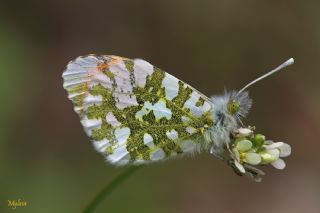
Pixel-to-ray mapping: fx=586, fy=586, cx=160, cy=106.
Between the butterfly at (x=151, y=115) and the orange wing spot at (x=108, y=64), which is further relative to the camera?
the orange wing spot at (x=108, y=64)

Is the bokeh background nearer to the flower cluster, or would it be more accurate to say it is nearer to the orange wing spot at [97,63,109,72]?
the orange wing spot at [97,63,109,72]

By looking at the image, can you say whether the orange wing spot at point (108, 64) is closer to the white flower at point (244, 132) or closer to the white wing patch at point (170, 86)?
the white wing patch at point (170, 86)

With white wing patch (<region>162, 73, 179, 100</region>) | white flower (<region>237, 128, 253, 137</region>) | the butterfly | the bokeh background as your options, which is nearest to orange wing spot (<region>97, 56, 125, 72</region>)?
the butterfly

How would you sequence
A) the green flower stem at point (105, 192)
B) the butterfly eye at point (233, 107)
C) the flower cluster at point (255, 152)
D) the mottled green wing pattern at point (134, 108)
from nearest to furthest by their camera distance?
the green flower stem at point (105, 192)
the flower cluster at point (255, 152)
the mottled green wing pattern at point (134, 108)
the butterfly eye at point (233, 107)

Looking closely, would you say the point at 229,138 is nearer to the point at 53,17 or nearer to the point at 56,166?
the point at 56,166

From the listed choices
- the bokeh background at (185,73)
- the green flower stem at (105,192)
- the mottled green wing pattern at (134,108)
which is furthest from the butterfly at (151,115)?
the bokeh background at (185,73)

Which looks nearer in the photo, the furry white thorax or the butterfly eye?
the furry white thorax
